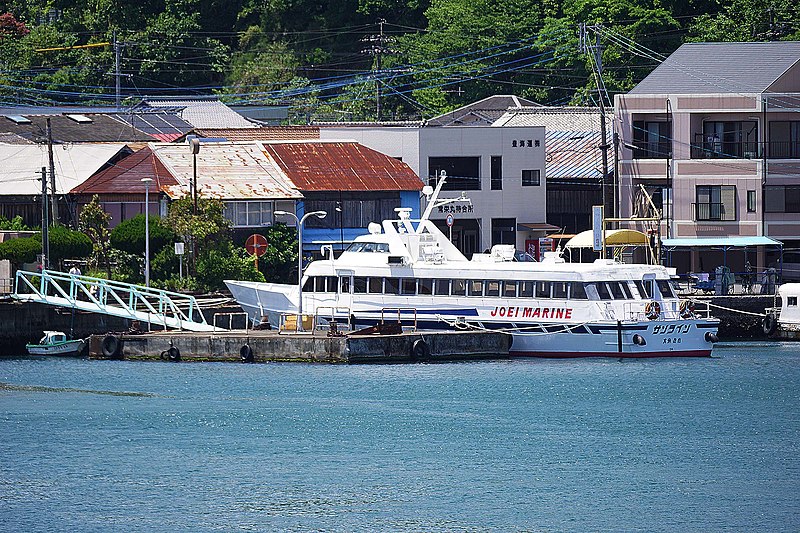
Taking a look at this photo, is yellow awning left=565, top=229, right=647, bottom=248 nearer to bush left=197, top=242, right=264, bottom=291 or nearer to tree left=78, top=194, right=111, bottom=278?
bush left=197, top=242, right=264, bottom=291

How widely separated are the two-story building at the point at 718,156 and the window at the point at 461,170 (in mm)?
7354

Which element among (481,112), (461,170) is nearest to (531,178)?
(461,170)

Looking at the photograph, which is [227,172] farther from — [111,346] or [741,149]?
[741,149]

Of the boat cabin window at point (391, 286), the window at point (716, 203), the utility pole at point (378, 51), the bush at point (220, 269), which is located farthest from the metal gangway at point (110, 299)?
the utility pole at point (378, 51)

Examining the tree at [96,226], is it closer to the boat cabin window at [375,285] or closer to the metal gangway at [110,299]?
the metal gangway at [110,299]

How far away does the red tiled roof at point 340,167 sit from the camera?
74.6 metres

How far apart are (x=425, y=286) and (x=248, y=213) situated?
1487cm

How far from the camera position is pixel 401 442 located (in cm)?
4466

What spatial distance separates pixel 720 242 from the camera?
7144cm

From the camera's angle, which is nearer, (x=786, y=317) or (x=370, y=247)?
(x=370, y=247)

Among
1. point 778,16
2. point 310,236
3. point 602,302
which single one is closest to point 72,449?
point 602,302

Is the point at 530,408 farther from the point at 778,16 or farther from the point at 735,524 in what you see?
the point at 778,16

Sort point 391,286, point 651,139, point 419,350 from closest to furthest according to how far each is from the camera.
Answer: point 419,350 → point 391,286 → point 651,139

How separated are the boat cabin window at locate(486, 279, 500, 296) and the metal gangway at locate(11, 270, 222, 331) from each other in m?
9.46
